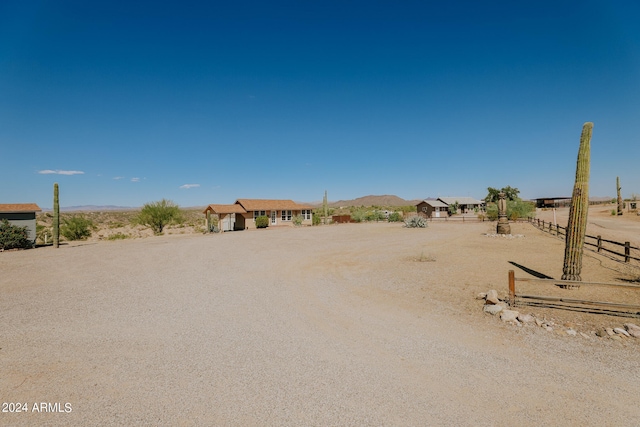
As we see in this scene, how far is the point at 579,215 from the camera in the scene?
406 inches

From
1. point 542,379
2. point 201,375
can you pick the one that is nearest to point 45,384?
point 201,375

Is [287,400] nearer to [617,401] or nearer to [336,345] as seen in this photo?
[336,345]

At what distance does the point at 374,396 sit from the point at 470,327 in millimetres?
3721

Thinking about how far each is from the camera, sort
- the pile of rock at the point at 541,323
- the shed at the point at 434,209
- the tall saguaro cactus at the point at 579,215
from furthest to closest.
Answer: the shed at the point at 434,209 → the tall saguaro cactus at the point at 579,215 → the pile of rock at the point at 541,323

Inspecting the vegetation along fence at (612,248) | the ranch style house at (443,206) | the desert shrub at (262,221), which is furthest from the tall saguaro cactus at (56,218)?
the ranch style house at (443,206)

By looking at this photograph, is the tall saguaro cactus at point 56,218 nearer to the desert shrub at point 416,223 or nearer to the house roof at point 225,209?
the house roof at point 225,209

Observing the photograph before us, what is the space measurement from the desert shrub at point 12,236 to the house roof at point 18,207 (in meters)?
1.15

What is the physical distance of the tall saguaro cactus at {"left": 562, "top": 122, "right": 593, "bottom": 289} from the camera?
33.4 ft

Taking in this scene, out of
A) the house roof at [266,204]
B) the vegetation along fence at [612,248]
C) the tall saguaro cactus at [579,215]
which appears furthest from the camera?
the house roof at [266,204]

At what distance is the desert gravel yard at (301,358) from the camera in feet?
13.8

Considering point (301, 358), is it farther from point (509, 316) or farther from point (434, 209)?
point (434, 209)

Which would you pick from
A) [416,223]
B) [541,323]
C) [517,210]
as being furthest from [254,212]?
[517,210]

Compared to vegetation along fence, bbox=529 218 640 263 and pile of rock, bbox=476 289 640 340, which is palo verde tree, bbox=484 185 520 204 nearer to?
vegetation along fence, bbox=529 218 640 263

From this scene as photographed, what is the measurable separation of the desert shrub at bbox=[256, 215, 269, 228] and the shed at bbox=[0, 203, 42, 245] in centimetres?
2182
